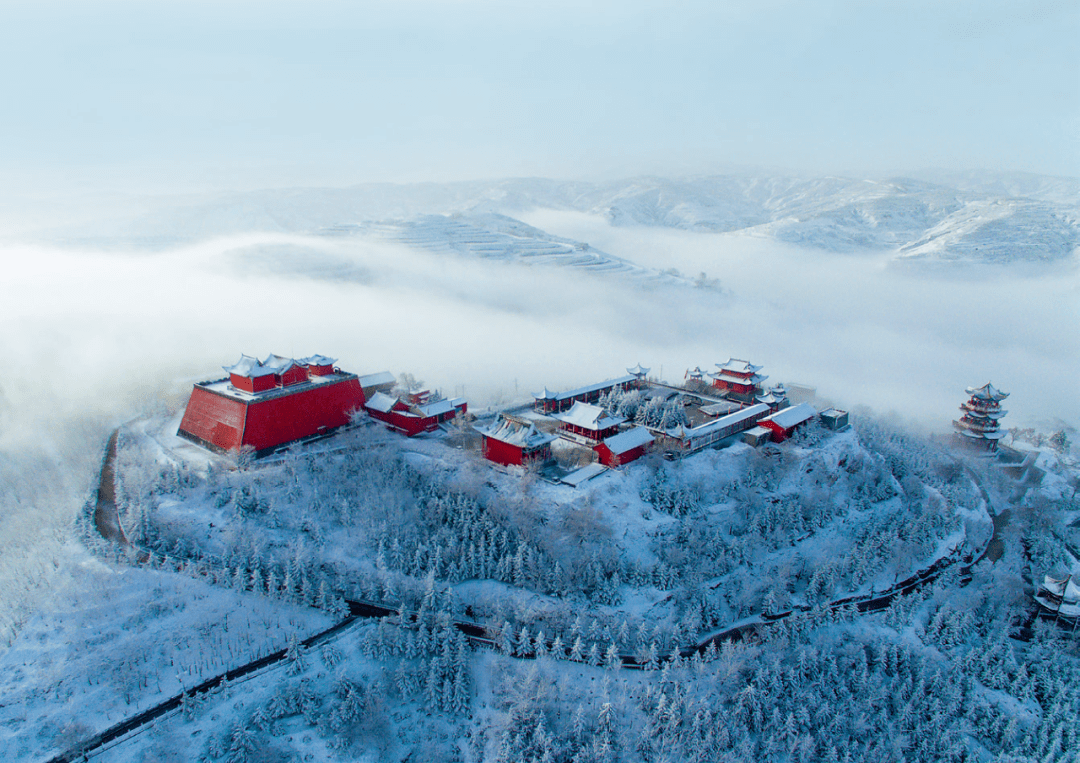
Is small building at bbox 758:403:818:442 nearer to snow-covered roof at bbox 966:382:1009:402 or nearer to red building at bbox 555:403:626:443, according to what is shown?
red building at bbox 555:403:626:443

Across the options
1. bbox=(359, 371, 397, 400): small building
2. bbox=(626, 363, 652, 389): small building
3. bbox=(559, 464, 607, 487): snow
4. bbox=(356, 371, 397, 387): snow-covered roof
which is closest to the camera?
bbox=(559, 464, 607, 487): snow

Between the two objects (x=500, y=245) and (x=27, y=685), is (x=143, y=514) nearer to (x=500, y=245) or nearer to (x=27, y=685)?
(x=27, y=685)

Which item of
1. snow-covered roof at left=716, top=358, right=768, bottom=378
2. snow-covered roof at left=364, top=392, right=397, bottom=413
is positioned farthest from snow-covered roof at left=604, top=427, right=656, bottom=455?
snow-covered roof at left=364, top=392, right=397, bottom=413

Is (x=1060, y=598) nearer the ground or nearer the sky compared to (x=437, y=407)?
nearer the ground

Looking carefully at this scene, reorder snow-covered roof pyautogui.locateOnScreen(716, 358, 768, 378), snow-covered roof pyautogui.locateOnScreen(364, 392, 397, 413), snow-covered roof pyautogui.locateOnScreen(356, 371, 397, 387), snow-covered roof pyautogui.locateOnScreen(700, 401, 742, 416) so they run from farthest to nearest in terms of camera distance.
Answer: snow-covered roof pyautogui.locateOnScreen(716, 358, 768, 378), snow-covered roof pyautogui.locateOnScreen(356, 371, 397, 387), snow-covered roof pyautogui.locateOnScreen(700, 401, 742, 416), snow-covered roof pyautogui.locateOnScreen(364, 392, 397, 413)

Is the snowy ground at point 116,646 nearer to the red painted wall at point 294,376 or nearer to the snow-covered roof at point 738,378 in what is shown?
the red painted wall at point 294,376

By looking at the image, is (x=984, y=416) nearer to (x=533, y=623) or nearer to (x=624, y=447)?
(x=624, y=447)

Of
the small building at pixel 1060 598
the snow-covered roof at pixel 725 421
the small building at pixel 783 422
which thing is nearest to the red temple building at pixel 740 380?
the snow-covered roof at pixel 725 421

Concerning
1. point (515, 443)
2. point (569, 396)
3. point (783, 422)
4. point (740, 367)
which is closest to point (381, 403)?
point (515, 443)
